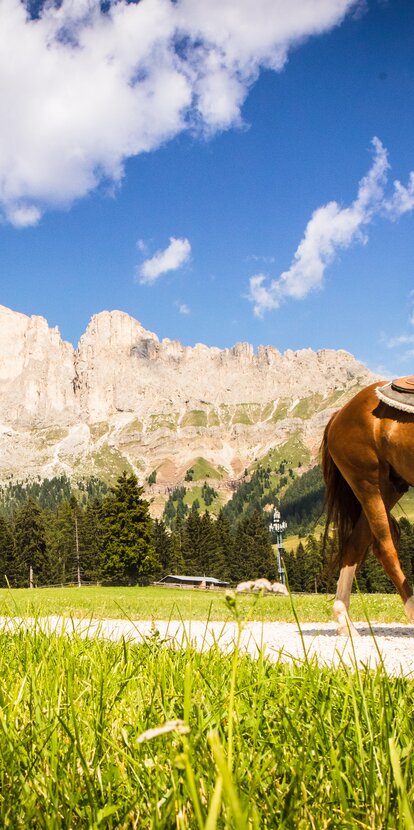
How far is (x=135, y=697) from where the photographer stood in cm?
318

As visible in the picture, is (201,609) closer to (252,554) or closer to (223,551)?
(252,554)

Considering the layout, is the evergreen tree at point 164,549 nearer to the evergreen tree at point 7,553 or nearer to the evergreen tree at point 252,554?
the evergreen tree at point 252,554

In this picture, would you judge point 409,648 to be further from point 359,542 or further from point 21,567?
point 21,567

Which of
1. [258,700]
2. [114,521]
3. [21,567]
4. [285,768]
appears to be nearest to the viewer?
[285,768]

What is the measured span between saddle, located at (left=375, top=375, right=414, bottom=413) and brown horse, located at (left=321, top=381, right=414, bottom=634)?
0.11 metres

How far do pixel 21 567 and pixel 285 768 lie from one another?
100 m

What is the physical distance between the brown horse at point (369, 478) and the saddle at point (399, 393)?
0.11 metres

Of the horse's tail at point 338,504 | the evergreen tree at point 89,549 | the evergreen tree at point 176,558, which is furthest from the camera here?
the evergreen tree at point 89,549

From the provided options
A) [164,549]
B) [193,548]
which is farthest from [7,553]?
[193,548]

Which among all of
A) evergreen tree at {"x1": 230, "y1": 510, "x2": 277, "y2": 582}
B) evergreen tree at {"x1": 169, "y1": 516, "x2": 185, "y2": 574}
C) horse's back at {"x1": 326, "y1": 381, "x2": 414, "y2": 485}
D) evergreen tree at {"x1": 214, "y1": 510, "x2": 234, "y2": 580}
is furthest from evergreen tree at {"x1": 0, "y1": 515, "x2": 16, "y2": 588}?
horse's back at {"x1": 326, "y1": 381, "x2": 414, "y2": 485}

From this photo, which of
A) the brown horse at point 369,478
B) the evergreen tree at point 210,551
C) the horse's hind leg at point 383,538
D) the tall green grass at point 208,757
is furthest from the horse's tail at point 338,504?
the evergreen tree at point 210,551

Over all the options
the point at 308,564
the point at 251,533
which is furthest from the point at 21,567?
the point at 308,564

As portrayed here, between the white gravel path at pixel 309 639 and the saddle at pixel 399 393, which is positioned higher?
the saddle at pixel 399 393

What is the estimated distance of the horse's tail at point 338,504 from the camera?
9031 mm
